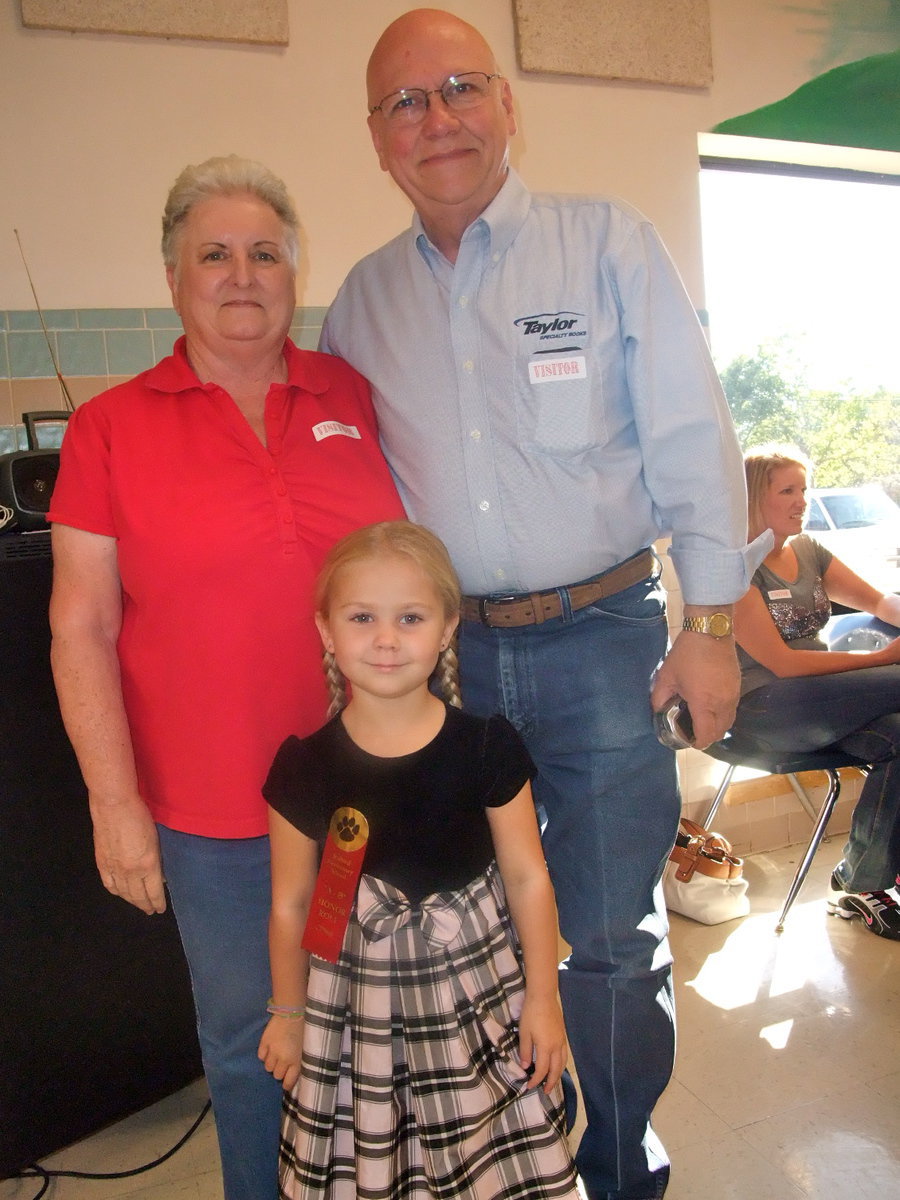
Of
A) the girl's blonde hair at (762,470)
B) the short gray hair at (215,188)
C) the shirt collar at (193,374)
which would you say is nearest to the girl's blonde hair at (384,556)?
the shirt collar at (193,374)

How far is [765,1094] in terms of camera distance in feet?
6.74

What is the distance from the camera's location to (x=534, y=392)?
4.99 feet

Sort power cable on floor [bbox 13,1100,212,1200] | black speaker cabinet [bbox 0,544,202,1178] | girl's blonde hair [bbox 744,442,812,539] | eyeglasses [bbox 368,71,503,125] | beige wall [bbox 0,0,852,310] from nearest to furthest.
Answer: eyeglasses [bbox 368,71,503,125]
black speaker cabinet [bbox 0,544,202,1178]
power cable on floor [bbox 13,1100,212,1200]
beige wall [bbox 0,0,852,310]
girl's blonde hair [bbox 744,442,812,539]

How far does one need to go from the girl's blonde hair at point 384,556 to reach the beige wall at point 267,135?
1.51 meters

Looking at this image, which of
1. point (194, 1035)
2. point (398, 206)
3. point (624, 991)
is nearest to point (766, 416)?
point (398, 206)

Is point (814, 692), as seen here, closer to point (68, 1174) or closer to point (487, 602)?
point (487, 602)

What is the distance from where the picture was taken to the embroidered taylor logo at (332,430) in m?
1.49

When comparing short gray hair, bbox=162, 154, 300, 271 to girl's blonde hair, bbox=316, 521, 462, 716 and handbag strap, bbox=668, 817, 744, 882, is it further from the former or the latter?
handbag strap, bbox=668, 817, 744, 882

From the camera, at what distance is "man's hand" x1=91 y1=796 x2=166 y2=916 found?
1389 millimetres

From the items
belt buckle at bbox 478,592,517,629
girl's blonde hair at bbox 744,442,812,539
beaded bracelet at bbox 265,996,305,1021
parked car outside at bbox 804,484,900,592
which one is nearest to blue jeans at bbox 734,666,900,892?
girl's blonde hair at bbox 744,442,812,539

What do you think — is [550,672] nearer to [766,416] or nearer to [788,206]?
[766,416]

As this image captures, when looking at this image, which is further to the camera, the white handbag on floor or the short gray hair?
the white handbag on floor

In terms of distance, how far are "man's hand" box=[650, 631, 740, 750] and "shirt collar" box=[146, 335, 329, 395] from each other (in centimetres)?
74

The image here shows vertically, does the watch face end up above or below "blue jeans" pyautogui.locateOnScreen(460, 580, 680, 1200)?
above
